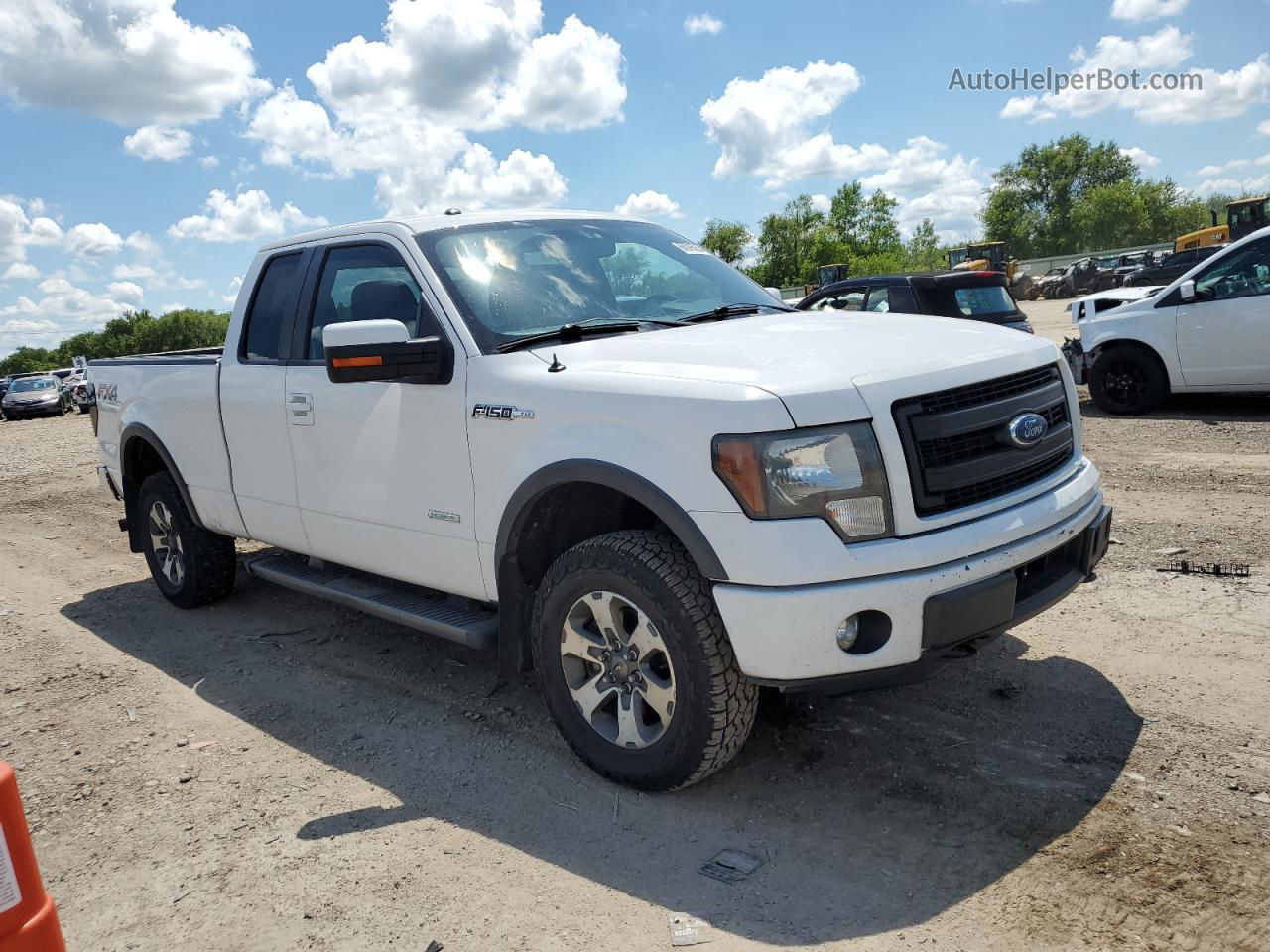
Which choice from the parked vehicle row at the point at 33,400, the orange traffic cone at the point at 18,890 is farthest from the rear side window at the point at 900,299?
the parked vehicle row at the point at 33,400

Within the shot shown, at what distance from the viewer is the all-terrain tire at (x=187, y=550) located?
612 centimetres

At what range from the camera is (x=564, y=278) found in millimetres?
4301

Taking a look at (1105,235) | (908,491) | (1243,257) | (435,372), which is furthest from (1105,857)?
(1105,235)

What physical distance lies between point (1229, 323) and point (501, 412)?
8668 mm

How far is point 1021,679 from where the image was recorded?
4246mm

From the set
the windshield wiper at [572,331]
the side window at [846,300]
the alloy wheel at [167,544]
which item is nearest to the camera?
the windshield wiper at [572,331]

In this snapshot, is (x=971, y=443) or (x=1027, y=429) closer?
(x=971, y=443)

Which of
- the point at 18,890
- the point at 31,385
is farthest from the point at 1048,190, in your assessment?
the point at 18,890

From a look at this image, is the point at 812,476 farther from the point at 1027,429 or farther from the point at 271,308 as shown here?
the point at 271,308

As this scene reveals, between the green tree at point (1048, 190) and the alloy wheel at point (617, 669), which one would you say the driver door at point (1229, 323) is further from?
the green tree at point (1048, 190)

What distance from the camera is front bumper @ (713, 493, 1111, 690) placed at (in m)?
3.00

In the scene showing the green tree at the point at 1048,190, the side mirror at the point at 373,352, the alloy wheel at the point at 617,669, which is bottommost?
the alloy wheel at the point at 617,669

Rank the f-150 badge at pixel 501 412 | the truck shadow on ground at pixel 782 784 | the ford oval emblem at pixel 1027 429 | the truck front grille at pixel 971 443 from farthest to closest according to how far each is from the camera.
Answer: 1. the f-150 badge at pixel 501 412
2. the ford oval emblem at pixel 1027 429
3. the truck front grille at pixel 971 443
4. the truck shadow on ground at pixel 782 784

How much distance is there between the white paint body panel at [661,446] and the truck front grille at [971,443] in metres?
0.05
